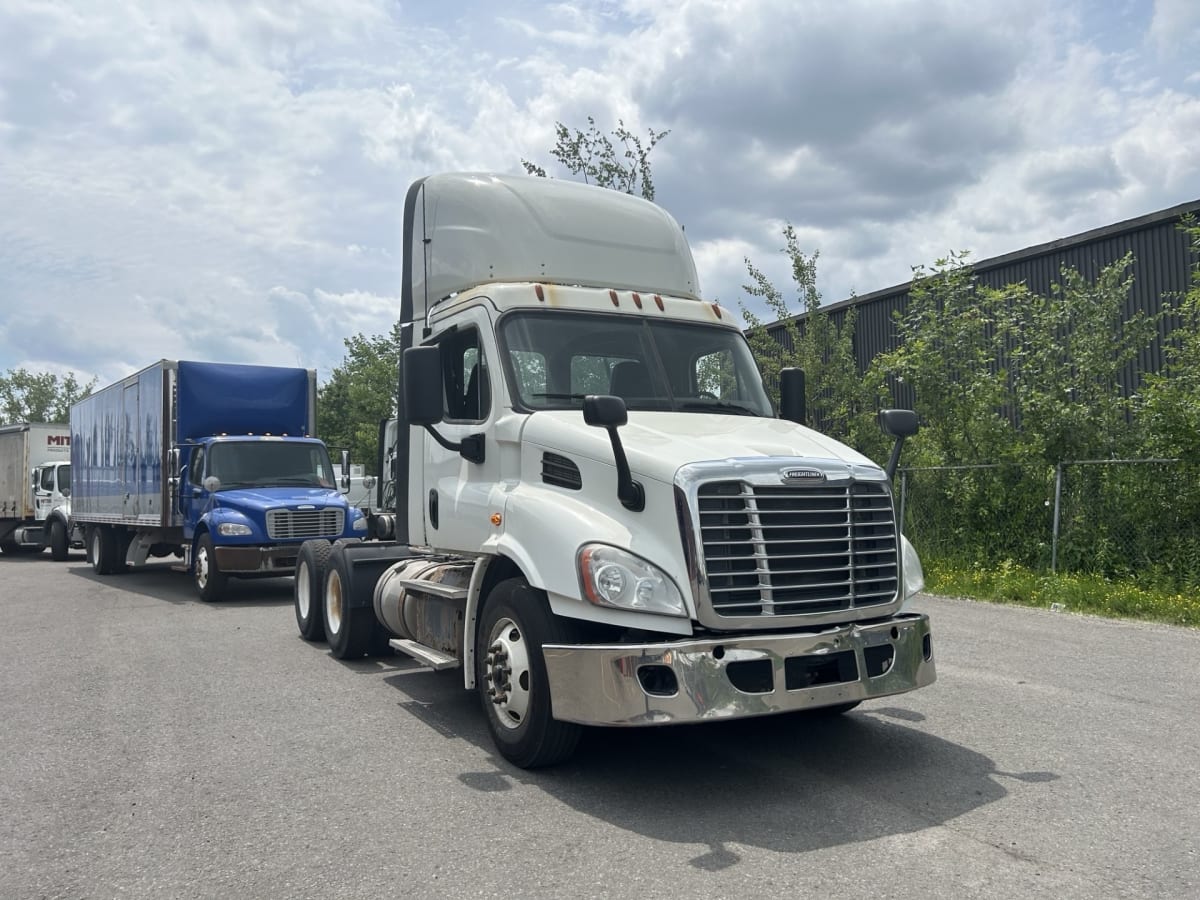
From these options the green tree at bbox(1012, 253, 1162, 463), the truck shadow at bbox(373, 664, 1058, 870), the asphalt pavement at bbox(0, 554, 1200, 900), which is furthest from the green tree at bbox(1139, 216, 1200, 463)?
the truck shadow at bbox(373, 664, 1058, 870)

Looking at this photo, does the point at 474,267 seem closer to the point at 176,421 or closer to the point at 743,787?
the point at 743,787

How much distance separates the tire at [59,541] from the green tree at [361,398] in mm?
12529

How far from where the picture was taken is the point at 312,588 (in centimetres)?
991

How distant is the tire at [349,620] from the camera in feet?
29.1

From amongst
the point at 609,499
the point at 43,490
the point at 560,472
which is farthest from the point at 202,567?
the point at 43,490

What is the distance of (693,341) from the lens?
22.5ft

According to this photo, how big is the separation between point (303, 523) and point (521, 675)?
958 cm

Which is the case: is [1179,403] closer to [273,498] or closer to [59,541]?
[273,498]

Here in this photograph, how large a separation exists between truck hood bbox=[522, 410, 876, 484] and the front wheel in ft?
31.1

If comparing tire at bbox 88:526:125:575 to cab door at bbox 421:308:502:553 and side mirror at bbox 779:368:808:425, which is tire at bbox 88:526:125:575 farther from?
side mirror at bbox 779:368:808:425

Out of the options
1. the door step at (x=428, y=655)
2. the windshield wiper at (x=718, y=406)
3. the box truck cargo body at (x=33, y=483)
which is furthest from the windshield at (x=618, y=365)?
the box truck cargo body at (x=33, y=483)

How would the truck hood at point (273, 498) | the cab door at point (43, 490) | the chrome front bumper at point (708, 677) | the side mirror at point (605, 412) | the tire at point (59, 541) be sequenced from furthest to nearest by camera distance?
1. the cab door at point (43, 490)
2. the tire at point (59, 541)
3. the truck hood at point (273, 498)
4. the side mirror at point (605, 412)
5. the chrome front bumper at point (708, 677)

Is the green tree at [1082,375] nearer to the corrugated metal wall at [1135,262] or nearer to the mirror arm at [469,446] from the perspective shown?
the corrugated metal wall at [1135,262]

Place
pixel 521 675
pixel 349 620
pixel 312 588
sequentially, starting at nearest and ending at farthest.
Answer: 1. pixel 521 675
2. pixel 349 620
3. pixel 312 588
